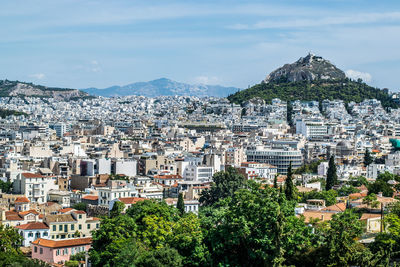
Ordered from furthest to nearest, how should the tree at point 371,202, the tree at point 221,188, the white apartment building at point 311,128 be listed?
the white apartment building at point 311,128, the tree at point 221,188, the tree at point 371,202

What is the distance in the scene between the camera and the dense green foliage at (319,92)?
12025cm

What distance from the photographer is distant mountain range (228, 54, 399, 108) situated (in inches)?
4764

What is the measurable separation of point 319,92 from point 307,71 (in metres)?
9.71

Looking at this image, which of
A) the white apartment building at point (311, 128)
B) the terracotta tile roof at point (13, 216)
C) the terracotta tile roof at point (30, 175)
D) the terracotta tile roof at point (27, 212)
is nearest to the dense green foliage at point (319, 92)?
the white apartment building at point (311, 128)

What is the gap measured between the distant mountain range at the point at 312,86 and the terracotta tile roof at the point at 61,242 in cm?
8741

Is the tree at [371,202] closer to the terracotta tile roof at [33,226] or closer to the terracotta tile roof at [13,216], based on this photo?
the terracotta tile roof at [33,226]

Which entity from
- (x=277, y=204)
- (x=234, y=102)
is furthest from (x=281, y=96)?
(x=277, y=204)

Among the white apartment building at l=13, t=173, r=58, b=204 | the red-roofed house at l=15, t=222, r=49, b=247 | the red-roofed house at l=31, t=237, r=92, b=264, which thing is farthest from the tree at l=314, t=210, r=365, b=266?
the white apartment building at l=13, t=173, r=58, b=204

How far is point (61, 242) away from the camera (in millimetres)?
31969

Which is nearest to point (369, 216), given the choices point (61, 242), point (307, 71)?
point (61, 242)

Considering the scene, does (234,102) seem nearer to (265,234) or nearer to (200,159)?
(200,159)

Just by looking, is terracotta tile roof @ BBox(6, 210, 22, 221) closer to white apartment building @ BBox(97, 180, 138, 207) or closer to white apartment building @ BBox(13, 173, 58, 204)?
white apartment building @ BBox(97, 180, 138, 207)

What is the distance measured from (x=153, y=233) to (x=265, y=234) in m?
6.29

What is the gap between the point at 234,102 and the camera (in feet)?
410
